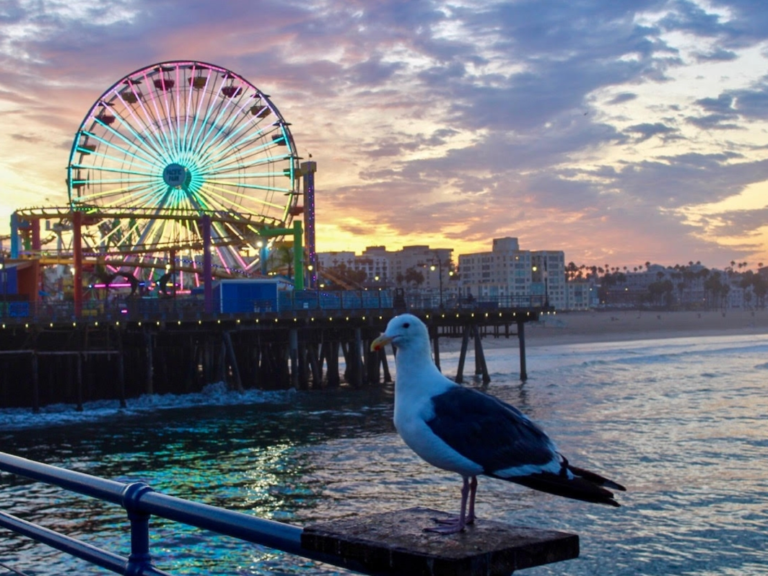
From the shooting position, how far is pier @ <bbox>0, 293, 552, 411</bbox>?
4084 centimetres

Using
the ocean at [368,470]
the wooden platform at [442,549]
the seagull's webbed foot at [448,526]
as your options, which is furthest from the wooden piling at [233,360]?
the wooden platform at [442,549]

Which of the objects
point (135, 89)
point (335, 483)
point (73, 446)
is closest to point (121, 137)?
point (135, 89)

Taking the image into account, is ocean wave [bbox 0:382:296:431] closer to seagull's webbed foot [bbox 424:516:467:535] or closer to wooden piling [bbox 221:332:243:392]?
wooden piling [bbox 221:332:243:392]

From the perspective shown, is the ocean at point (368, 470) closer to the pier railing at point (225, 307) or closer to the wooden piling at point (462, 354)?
the wooden piling at point (462, 354)

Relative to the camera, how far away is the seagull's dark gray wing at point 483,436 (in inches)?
163

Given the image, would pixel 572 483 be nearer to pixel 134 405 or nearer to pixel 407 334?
pixel 407 334

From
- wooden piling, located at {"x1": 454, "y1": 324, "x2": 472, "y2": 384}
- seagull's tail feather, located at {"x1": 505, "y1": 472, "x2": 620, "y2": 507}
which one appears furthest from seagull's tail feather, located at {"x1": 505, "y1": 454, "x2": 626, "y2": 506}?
wooden piling, located at {"x1": 454, "y1": 324, "x2": 472, "y2": 384}

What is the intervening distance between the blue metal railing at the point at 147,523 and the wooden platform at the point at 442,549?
0.05 m

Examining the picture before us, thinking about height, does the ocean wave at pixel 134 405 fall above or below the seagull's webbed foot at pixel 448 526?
below

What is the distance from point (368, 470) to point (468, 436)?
18546 millimetres

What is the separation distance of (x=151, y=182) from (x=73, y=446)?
3113 centimetres

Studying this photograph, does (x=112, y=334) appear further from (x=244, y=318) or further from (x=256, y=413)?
(x=256, y=413)

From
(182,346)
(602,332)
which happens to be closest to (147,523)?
(182,346)

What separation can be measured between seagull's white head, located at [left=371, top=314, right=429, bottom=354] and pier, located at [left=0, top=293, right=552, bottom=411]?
114 ft
